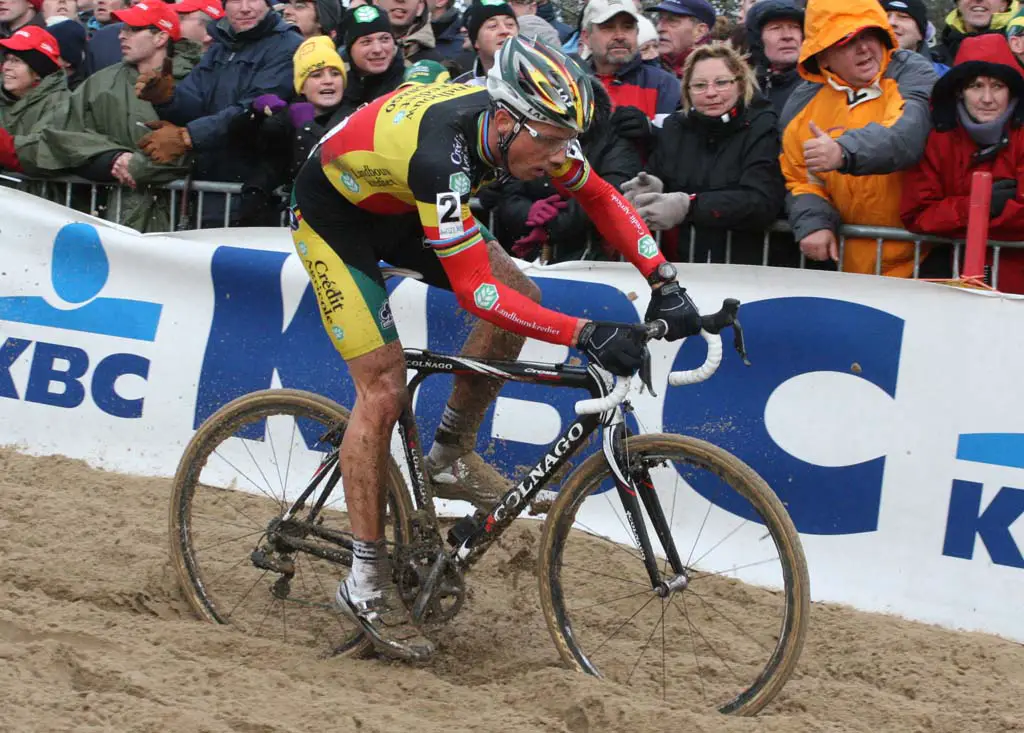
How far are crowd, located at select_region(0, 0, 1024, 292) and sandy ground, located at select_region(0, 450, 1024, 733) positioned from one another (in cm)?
179

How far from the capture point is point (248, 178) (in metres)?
7.95

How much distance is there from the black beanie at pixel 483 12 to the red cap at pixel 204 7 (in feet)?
8.01

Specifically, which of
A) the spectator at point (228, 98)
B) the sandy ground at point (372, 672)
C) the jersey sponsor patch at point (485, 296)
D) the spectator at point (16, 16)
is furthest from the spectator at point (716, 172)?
the spectator at point (16, 16)

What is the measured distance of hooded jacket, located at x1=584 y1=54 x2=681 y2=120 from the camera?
25.1 ft

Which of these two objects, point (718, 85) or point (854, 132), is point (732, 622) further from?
point (718, 85)

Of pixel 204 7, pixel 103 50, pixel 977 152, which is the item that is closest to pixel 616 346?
pixel 977 152

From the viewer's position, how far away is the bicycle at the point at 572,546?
15.6 ft

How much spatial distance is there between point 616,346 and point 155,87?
500cm

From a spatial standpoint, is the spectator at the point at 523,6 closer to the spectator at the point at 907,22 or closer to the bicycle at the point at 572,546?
the spectator at the point at 907,22

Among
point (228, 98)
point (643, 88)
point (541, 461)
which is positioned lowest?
point (541, 461)

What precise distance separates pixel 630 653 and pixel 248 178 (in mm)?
3943

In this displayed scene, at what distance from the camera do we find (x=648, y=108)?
301 inches

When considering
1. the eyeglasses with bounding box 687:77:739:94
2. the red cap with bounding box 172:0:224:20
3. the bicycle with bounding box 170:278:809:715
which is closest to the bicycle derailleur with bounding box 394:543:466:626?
the bicycle with bounding box 170:278:809:715

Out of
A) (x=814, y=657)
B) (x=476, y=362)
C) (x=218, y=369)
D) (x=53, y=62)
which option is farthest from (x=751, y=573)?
(x=53, y=62)
